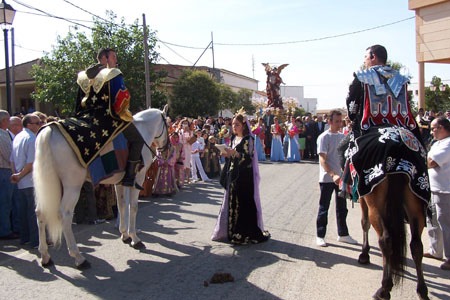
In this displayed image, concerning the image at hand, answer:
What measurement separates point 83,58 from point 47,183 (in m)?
22.3

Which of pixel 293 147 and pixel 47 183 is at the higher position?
pixel 293 147

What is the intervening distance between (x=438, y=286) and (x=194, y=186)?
30.3 feet

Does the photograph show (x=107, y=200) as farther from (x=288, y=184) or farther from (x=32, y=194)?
(x=288, y=184)

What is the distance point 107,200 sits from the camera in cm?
898

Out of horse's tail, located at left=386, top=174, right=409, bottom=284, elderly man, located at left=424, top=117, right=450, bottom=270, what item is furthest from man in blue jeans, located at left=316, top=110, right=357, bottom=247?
horse's tail, located at left=386, top=174, right=409, bottom=284

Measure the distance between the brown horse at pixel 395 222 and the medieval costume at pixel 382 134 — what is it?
0.31 feet

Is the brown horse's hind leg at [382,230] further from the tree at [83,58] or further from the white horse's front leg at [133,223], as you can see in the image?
the tree at [83,58]

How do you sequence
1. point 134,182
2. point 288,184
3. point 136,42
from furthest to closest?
point 136,42 < point 288,184 < point 134,182

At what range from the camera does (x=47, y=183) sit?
5566 mm

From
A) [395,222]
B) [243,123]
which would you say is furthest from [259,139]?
[395,222]

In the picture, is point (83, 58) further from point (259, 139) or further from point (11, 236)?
point (11, 236)

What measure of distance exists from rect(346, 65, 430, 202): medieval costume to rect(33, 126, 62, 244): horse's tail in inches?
149

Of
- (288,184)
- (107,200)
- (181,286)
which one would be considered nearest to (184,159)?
(288,184)

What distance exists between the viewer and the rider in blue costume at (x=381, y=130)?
13.9 ft
